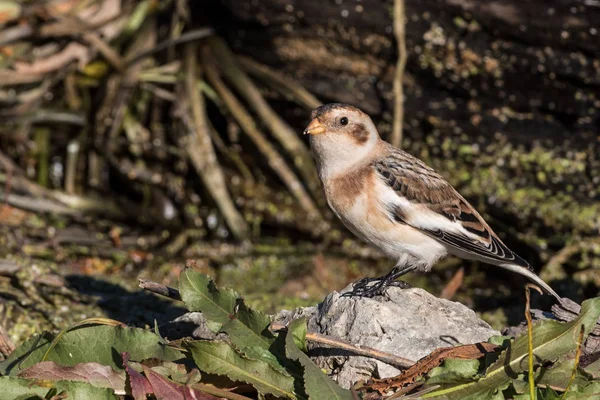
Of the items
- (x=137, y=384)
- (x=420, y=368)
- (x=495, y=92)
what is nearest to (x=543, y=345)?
(x=420, y=368)

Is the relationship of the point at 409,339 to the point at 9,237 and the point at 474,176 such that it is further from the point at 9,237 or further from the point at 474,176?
the point at 9,237

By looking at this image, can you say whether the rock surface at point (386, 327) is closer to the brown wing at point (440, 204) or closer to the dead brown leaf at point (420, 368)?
the dead brown leaf at point (420, 368)

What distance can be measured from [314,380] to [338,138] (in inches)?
69.4

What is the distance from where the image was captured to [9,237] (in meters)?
5.98

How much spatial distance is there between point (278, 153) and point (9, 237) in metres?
2.02

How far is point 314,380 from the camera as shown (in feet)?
10.7

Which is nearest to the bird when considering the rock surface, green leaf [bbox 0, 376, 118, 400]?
the rock surface

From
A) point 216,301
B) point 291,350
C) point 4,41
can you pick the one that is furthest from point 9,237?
point 291,350

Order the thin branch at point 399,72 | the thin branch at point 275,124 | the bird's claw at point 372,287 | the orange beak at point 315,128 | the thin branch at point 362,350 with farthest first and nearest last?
the thin branch at point 275,124 < the thin branch at point 399,72 < the orange beak at point 315,128 < the bird's claw at point 372,287 < the thin branch at point 362,350

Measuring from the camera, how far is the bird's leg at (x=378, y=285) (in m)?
4.09

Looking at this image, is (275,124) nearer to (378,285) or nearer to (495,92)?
(495,92)

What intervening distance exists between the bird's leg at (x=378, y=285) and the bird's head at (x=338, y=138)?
0.58 meters

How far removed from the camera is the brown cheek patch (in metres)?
4.77

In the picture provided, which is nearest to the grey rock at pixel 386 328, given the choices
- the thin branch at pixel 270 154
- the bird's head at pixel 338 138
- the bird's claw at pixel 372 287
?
the bird's claw at pixel 372 287
